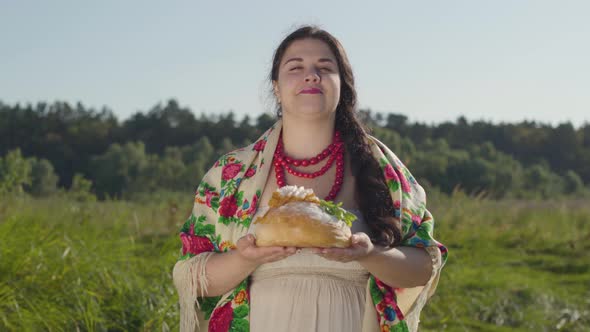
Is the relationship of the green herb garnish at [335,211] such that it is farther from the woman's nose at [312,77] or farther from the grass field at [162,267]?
the grass field at [162,267]

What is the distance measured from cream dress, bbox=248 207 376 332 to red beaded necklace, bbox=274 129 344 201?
0.56 ft

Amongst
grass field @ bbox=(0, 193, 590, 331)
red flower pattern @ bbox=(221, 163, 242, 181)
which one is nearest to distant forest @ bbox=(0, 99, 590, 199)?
grass field @ bbox=(0, 193, 590, 331)

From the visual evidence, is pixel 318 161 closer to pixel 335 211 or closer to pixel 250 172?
pixel 250 172

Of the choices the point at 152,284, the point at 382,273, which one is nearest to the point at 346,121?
the point at 382,273

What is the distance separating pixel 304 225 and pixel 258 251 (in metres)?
0.17

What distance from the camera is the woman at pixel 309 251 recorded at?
7.79ft

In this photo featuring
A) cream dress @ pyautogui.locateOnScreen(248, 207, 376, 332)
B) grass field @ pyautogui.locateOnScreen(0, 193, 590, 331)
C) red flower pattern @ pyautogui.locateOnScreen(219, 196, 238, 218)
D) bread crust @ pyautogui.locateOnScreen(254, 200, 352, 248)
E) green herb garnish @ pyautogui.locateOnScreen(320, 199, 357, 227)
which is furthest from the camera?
grass field @ pyautogui.locateOnScreen(0, 193, 590, 331)

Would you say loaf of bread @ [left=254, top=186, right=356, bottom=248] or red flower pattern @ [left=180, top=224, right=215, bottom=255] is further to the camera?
red flower pattern @ [left=180, top=224, right=215, bottom=255]

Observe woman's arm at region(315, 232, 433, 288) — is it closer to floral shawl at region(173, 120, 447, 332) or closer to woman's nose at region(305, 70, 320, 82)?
floral shawl at region(173, 120, 447, 332)

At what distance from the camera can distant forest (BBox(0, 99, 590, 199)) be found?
23719 mm

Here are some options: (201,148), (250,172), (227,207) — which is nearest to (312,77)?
(250,172)

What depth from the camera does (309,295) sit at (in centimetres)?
235

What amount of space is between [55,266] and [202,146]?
20.4m

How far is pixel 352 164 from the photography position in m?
2.61
